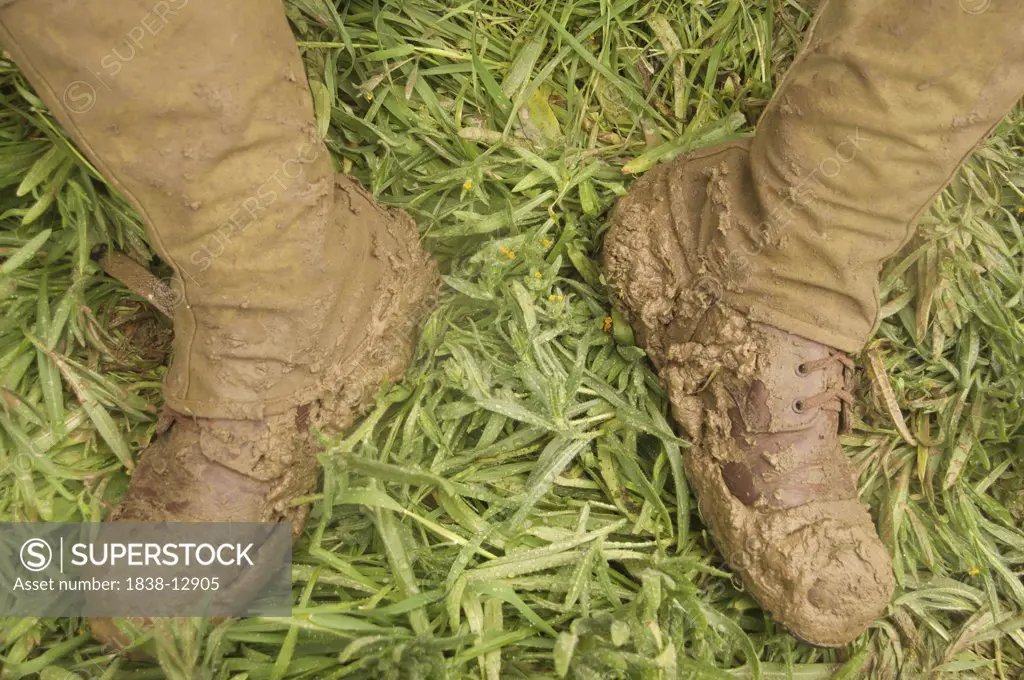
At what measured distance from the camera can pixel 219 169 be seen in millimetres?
1049

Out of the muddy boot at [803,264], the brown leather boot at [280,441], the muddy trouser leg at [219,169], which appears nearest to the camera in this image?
the muddy trouser leg at [219,169]

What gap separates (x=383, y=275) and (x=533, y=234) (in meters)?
0.32

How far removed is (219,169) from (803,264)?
0.93 metres

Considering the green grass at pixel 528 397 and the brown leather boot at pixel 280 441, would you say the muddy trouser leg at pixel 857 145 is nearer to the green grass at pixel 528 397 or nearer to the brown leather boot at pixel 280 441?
the green grass at pixel 528 397

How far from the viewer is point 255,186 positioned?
1082 mm

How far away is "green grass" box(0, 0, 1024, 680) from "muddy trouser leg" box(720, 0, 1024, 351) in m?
0.32

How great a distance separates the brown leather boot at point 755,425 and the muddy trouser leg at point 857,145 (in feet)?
0.19

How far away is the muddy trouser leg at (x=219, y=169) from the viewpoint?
0.93 meters

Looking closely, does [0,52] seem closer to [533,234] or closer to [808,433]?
[533,234]

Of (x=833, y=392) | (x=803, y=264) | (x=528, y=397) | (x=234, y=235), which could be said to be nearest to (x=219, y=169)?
(x=234, y=235)

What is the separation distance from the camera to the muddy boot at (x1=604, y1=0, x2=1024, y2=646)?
105cm

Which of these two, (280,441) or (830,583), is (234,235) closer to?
(280,441)

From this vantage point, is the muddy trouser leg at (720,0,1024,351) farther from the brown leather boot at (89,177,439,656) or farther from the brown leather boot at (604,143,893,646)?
the brown leather boot at (89,177,439,656)

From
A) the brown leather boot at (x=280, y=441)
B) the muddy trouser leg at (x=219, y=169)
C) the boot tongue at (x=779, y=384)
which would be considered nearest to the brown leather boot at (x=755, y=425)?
the boot tongue at (x=779, y=384)
